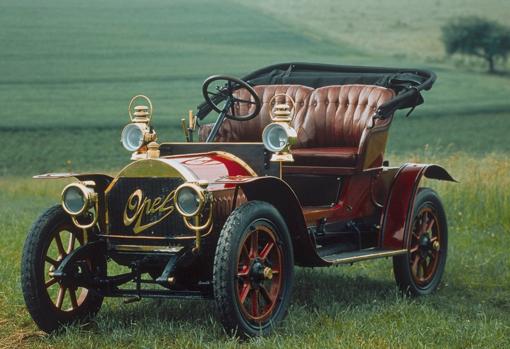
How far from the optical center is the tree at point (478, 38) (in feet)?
66.3

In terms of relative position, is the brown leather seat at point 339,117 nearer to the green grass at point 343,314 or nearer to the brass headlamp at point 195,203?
the green grass at point 343,314

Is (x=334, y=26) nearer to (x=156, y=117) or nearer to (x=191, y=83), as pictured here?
(x=191, y=83)

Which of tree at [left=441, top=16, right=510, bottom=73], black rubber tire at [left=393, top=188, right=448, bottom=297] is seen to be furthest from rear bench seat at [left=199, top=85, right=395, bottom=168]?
tree at [left=441, top=16, right=510, bottom=73]

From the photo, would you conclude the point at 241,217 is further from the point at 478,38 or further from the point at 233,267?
the point at 478,38

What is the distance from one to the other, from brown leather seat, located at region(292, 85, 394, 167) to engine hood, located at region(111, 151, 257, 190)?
1007 millimetres

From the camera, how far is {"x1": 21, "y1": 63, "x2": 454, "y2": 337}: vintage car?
19.9 ft

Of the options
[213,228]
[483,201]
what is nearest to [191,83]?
[483,201]

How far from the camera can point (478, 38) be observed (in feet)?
67.7

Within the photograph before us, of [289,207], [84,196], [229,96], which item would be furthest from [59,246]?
[229,96]

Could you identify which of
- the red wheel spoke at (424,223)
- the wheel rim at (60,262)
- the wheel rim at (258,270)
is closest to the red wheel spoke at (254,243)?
the wheel rim at (258,270)

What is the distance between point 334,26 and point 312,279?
15.1 metres

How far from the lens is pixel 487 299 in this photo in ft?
25.2

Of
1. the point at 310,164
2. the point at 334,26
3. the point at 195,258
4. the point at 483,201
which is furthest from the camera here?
the point at 334,26

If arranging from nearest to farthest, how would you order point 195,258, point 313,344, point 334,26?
point 313,344, point 195,258, point 334,26
